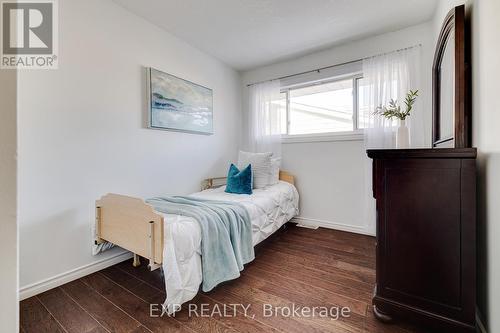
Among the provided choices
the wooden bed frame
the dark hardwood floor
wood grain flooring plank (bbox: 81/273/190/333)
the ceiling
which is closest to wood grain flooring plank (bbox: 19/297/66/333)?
the dark hardwood floor

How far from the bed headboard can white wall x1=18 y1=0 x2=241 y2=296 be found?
467 mm

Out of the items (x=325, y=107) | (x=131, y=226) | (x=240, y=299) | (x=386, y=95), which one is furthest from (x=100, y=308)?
(x=386, y=95)

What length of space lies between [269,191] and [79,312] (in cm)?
193

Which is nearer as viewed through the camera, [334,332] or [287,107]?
[334,332]

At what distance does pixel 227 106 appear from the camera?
347 cm

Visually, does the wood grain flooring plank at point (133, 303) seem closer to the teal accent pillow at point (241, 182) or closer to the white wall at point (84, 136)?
the white wall at point (84, 136)

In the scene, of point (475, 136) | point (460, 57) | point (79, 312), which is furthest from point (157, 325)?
point (460, 57)

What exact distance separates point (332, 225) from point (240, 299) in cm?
184

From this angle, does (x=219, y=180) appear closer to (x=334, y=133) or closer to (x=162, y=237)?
(x=334, y=133)

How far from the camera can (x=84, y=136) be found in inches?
75.0

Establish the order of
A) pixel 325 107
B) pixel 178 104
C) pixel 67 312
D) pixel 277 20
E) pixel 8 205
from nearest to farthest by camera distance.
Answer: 1. pixel 8 205
2. pixel 67 312
3. pixel 277 20
4. pixel 178 104
5. pixel 325 107

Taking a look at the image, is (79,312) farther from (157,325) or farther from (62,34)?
(62,34)

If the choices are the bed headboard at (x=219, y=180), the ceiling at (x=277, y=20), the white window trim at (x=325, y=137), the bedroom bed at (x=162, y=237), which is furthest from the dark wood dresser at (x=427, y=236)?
A: the bed headboard at (x=219, y=180)

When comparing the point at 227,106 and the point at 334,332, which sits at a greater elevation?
the point at 227,106
